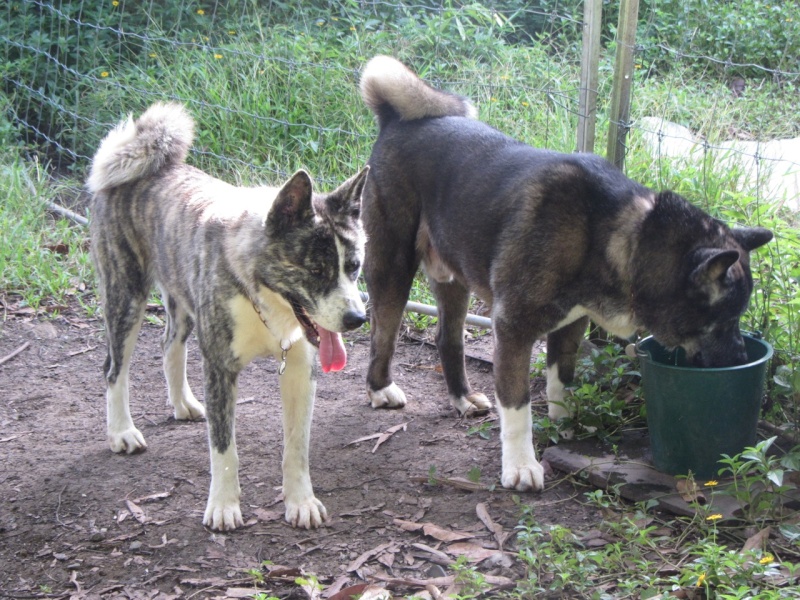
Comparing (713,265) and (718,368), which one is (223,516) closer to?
(718,368)

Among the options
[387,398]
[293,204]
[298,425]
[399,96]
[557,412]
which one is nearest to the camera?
[293,204]

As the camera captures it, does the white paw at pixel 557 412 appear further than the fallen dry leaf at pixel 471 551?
Yes

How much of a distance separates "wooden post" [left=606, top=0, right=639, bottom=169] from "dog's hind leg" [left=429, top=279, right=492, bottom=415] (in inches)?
42.4

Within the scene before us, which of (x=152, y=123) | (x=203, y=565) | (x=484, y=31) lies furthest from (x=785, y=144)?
(x=203, y=565)

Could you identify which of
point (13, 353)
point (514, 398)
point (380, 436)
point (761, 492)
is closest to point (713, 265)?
point (761, 492)

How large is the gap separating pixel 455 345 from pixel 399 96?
1305 mm

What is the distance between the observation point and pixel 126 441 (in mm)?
4449

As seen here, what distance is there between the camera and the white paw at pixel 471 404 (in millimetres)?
4844

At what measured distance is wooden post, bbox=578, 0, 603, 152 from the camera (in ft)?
15.7

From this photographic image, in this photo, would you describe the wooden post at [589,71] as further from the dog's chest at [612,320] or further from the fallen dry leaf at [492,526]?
the fallen dry leaf at [492,526]

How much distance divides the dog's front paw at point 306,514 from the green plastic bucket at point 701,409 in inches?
57.0

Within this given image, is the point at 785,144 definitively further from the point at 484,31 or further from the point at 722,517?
the point at 722,517

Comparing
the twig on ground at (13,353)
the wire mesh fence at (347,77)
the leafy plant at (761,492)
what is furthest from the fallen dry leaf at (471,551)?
the twig on ground at (13,353)

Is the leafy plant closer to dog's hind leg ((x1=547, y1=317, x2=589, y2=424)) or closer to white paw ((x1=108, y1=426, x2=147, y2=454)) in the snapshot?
dog's hind leg ((x1=547, y1=317, x2=589, y2=424))
